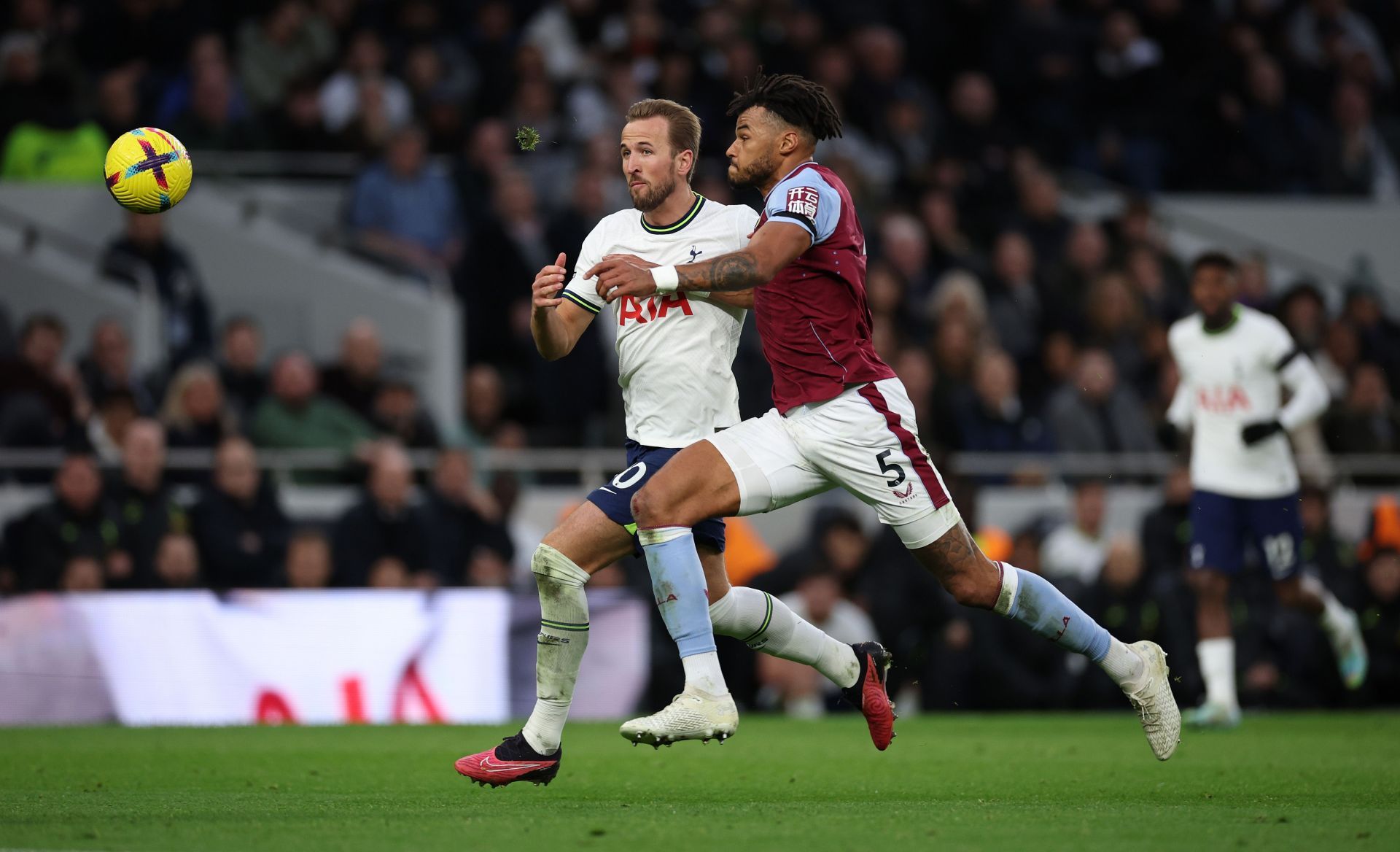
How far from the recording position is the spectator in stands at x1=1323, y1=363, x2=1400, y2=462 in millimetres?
16531

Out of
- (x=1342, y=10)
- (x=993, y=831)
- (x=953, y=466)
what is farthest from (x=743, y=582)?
(x=1342, y=10)

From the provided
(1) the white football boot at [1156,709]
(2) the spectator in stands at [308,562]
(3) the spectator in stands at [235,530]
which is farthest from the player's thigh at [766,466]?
(3) the spectator in stands at [235,530]

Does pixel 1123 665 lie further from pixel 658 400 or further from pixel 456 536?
pixel 456 536

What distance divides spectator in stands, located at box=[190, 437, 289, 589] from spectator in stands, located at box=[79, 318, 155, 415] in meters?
1.31

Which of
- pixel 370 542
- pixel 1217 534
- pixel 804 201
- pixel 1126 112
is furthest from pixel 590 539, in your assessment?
pixel 1126 112

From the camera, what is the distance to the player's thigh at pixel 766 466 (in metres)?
7.07

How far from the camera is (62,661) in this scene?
11711 millimetres

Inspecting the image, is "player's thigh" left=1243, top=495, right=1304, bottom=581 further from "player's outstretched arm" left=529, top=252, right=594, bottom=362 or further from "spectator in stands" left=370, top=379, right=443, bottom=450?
"spectator in stands" left=370, top=379, right=443, bottom=450

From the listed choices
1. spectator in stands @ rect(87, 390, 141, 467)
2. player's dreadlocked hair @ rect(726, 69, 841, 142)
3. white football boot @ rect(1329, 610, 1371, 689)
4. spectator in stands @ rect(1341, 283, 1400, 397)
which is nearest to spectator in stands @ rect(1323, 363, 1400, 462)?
spectator in stands @ rect(1341, 283, 1400, 397)

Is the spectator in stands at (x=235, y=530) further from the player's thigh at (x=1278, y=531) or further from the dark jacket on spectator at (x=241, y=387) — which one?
the player's thigh at (x=1278, y=531)

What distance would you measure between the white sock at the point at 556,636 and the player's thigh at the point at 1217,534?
5.25 meters

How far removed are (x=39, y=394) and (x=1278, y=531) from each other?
836cm

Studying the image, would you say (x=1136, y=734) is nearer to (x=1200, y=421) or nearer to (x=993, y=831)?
(x=1200, y=421)

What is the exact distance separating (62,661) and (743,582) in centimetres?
459
